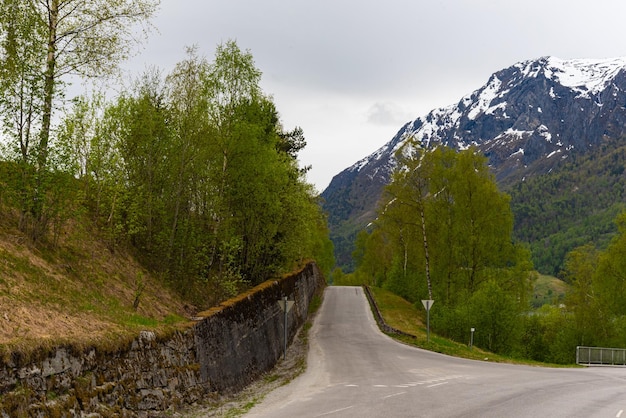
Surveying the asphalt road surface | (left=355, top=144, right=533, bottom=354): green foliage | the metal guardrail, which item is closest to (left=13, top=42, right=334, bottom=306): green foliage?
the asphalt road surface

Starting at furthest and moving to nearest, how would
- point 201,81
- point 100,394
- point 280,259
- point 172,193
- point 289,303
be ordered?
point 280,259 → point 289,303 → point 201,81 → point 172,193 → point 100,394

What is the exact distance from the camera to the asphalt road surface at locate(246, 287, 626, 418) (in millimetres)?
13430

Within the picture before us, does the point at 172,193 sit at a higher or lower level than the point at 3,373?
higher

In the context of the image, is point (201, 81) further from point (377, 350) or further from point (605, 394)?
point (605, 394)

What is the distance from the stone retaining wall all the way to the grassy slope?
356mm

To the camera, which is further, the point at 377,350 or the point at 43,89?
the point at 377,350

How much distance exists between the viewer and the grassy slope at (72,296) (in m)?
10.0

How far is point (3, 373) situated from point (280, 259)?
2198 cm

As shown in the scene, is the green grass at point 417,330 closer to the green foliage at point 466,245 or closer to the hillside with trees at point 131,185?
the green foliage at point 466,245

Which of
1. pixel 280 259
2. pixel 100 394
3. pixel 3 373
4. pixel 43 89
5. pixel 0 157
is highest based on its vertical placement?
pixel 43 89

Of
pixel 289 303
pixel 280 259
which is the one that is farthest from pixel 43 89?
pixel 280 259

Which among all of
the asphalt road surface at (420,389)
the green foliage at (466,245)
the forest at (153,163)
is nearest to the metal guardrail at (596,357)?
the green foliage at (466,245)

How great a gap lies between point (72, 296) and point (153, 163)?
8.48 meters

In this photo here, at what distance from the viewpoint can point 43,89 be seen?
45.1 feet
